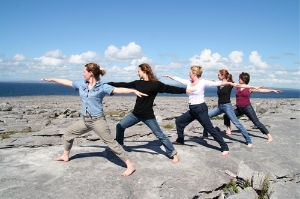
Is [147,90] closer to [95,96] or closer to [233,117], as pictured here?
[95,96]

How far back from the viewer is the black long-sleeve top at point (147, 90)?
6.31 m

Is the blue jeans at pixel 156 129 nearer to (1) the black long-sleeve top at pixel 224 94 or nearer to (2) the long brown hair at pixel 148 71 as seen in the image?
(2) the long brown hair at pixel 148 71

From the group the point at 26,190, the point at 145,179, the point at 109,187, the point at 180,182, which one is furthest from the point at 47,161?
the point at 180,182

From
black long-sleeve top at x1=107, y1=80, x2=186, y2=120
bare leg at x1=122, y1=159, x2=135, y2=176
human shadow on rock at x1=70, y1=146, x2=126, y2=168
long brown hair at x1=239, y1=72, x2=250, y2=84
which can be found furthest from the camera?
long brown hair at x1=239, y1=72, x2=250, y2=84

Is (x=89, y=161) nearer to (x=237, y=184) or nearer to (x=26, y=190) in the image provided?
(x=26, y=190)

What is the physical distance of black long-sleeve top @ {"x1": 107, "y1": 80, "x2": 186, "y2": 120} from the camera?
20.7ft

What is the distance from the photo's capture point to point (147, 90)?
20.7ft

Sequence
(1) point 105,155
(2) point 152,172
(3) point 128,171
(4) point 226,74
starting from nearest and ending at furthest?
(3) point 128,171
(2) point 152,172
(1) point 105,155
(4) point 226,74

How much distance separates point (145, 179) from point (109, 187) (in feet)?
2.77

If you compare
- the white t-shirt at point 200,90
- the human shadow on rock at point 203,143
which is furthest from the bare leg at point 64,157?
the human shadow on rock at point 203,143

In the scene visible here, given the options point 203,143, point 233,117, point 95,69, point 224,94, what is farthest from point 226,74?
point 95,69

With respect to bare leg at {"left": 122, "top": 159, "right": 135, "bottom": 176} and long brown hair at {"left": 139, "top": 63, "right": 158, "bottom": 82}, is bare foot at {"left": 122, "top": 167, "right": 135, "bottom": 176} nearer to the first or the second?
bare leg at {"left": 122, "top": 159, "right": 135, "bottom": 176}

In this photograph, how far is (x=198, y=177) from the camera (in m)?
5.88

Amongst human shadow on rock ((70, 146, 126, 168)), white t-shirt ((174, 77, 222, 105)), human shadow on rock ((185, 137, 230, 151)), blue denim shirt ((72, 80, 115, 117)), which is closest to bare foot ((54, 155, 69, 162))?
human shadow on rock ((70, 146, 126, 168))
